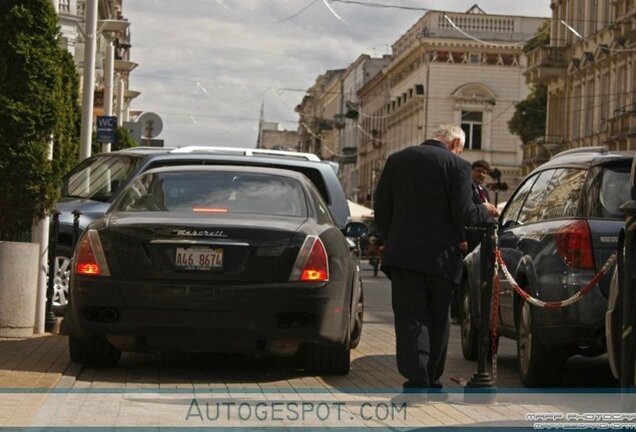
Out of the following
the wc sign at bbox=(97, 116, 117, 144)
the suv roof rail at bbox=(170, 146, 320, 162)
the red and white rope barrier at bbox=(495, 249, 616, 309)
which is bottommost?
the red and white rope barrier at bbox=(495, 249, 616, 309)

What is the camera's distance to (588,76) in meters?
56.3

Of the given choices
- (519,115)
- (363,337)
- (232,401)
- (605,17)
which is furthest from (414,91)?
(232,401)

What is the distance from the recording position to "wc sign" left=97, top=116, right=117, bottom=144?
3139 cm

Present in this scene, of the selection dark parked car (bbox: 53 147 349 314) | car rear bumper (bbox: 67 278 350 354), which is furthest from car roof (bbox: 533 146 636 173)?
dark parked car (bbox: 53 147 349 314)

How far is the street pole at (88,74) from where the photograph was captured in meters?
26.2

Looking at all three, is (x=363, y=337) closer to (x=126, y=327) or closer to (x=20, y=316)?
(x=20, y=316)

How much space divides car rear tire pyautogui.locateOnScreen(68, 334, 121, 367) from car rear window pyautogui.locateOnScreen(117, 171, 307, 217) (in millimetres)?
988

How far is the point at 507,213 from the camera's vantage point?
44.1ft

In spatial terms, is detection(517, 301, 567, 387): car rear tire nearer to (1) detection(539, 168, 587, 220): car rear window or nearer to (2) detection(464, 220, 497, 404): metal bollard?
(1) detection(539, 168, 587, 220): car rear window

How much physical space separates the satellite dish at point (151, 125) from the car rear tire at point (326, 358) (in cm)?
3031

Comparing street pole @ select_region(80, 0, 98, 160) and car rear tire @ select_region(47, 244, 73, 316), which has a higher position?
street pole @ select_region(80, 0, 98, 160)

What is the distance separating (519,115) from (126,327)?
229 ft

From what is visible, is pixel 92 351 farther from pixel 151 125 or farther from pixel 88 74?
pixel 151 125

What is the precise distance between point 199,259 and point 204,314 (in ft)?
1.22
